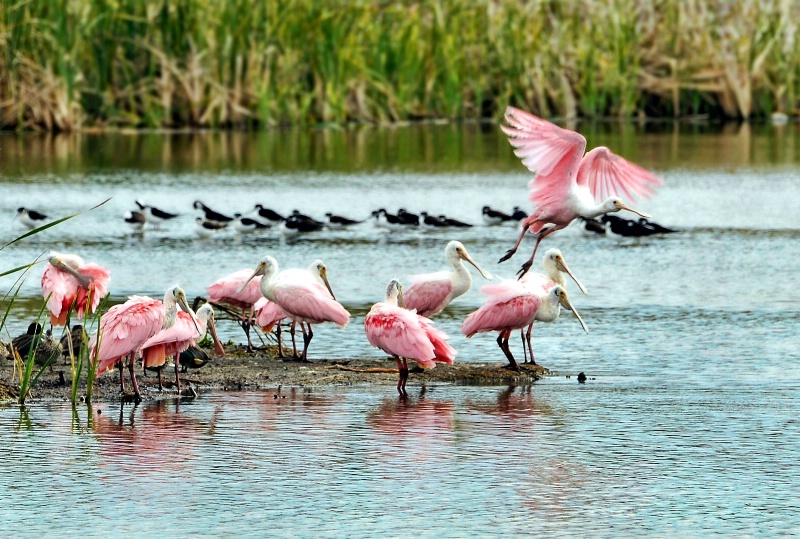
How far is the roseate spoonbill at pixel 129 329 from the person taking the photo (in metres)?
10.0

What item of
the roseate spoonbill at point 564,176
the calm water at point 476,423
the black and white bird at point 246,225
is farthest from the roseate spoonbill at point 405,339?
the black and white bird at point 246,225

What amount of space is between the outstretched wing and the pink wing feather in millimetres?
316

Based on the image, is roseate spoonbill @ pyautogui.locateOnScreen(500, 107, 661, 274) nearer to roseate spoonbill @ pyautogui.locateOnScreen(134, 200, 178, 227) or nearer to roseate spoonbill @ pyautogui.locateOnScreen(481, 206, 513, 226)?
roseate spoonbill @ pyautogui.locateOnScreen(481, 206, 513, 226)

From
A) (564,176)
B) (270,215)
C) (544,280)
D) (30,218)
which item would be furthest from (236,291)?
(30,218)

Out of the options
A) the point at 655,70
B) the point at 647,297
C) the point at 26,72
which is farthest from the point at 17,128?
the point at 647,297

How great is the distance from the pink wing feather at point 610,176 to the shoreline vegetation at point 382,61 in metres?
17.8

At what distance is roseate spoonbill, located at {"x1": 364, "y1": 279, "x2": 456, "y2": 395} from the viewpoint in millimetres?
10320

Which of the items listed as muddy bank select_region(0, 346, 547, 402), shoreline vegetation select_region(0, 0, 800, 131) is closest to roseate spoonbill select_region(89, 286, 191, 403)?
muddy bank select_region(0, 346, 547, 402)

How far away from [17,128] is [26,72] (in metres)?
1.31

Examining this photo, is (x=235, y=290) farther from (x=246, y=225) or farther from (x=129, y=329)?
(x=246, y=225)

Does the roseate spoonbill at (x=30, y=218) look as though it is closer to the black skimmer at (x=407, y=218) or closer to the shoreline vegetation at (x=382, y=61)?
the black skimmer at (x=407, y=218)

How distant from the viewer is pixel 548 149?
1348 cm

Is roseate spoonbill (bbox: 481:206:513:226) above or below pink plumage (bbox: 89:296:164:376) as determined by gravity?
above

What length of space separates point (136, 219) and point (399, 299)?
9.05 meters
